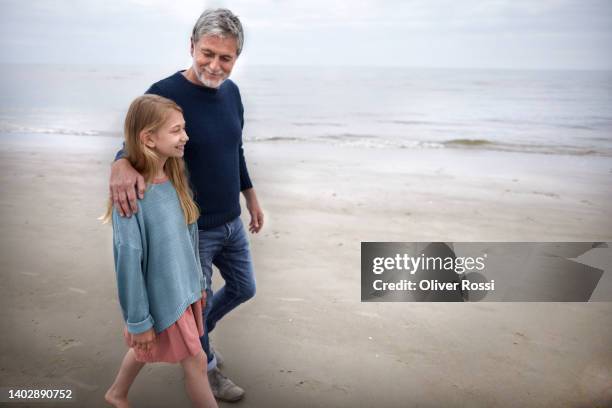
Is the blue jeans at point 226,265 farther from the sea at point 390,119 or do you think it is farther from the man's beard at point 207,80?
the sea at point 390,119

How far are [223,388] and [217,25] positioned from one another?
1.87m

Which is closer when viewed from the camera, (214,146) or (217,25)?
Answer: (217,25)

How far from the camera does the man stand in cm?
223

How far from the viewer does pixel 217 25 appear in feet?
7.27

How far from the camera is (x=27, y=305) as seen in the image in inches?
144

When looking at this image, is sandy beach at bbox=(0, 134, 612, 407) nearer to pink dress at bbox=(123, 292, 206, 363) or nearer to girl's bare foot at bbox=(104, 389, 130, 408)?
girl's bare foot at bbox=(104, 389, 130, 408)

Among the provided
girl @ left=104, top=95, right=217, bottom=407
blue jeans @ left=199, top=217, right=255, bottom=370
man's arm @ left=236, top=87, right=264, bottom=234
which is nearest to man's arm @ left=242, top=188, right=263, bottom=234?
man's arm @ left=236, top=87, right=264, bottom=234

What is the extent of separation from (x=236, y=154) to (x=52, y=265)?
2733 millimetres

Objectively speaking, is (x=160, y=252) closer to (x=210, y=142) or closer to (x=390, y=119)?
(x=210, y=142)

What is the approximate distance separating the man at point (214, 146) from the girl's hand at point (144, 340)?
1.41 ft

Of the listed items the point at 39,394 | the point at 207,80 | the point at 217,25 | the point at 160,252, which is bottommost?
the point at 39,394

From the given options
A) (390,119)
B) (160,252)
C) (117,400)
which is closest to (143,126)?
(160,252)

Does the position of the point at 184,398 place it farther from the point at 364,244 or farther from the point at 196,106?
the point at 364,244

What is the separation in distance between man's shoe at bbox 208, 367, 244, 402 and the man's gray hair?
5.72 feet
